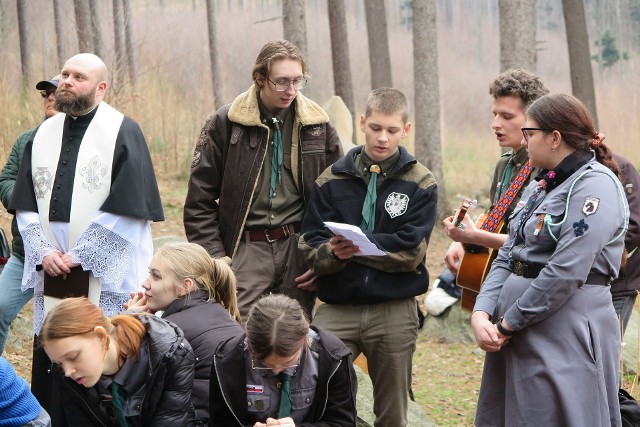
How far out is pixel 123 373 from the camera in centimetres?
353

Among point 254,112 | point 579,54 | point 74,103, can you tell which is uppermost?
point 579,54

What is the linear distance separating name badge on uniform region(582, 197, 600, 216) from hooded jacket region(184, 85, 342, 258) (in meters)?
1.68

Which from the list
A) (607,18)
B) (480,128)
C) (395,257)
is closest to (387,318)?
(395,257)

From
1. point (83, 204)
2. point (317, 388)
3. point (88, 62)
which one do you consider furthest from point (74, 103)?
point (317, 388)

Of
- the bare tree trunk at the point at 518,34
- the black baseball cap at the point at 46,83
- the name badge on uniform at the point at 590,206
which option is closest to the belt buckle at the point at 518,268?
the name badge on uniform at the point at 590,206

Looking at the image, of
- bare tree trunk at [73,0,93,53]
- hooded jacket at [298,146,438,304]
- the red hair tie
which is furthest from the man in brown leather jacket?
bare tree trunk at [73,0,93,53]

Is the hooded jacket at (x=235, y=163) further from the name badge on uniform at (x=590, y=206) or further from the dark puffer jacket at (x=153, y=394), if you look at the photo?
the name badge on uniform at (x=590, y=206)

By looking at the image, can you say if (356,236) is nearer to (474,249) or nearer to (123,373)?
(474,249)

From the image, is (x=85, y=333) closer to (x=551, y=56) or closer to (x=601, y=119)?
(x=601, y=119)

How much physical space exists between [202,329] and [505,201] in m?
1.64

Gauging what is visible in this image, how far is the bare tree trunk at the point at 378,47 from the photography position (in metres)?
17.8

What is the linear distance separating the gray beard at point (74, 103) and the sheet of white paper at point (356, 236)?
1612 mm

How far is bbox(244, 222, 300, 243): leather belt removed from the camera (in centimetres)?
491

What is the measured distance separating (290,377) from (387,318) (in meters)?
1.09
